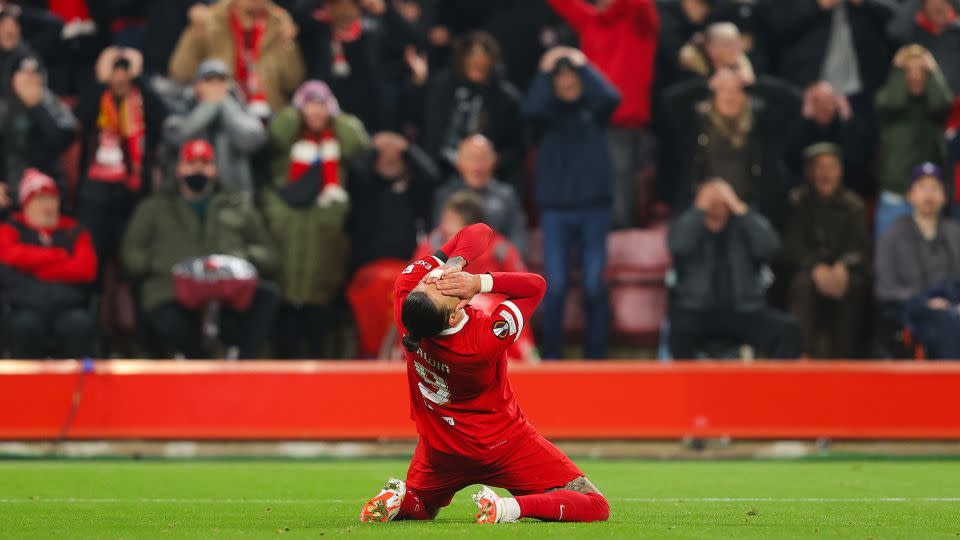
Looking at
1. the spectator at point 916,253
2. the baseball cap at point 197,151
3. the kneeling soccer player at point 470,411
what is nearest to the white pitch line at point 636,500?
the kneeling soccer player at point 470,411

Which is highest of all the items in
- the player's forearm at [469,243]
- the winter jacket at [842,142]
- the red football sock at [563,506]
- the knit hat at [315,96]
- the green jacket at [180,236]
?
the knit hat at [315,96]

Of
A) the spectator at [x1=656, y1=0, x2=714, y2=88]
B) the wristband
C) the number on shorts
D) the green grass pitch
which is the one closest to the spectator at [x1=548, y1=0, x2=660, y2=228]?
the spectator at [x1=656, y1=0, x2=714, y2=88]

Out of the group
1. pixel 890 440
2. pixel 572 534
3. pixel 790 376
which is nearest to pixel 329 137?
pixel 790 376

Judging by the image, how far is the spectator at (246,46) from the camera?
1433 cm

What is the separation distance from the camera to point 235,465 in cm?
1152

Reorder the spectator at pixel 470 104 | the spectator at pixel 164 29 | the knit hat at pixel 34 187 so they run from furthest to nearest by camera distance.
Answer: the spectator at pixel 164 29
the spectator at pixel 470 104
the knit hat at pixel 34 187

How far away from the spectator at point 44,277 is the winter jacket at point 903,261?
294 inches

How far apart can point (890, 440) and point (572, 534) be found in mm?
6734

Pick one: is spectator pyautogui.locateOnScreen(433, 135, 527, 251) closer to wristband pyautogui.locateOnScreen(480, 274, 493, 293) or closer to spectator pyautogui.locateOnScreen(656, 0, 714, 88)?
spectator pyautogui.locateOnScreen(656, 0, 714, 88)

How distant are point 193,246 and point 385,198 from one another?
1.99 m

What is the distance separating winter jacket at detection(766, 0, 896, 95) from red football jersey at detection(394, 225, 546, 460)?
28.2 feet

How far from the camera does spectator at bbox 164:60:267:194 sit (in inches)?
534

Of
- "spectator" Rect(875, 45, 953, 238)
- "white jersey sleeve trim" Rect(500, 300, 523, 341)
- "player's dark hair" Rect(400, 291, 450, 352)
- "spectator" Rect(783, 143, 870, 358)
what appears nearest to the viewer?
"player's dark hair" Rect(400, 291, 450, 352)

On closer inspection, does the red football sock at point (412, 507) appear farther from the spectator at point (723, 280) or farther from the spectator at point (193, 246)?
the spectator at point (723, 280)
